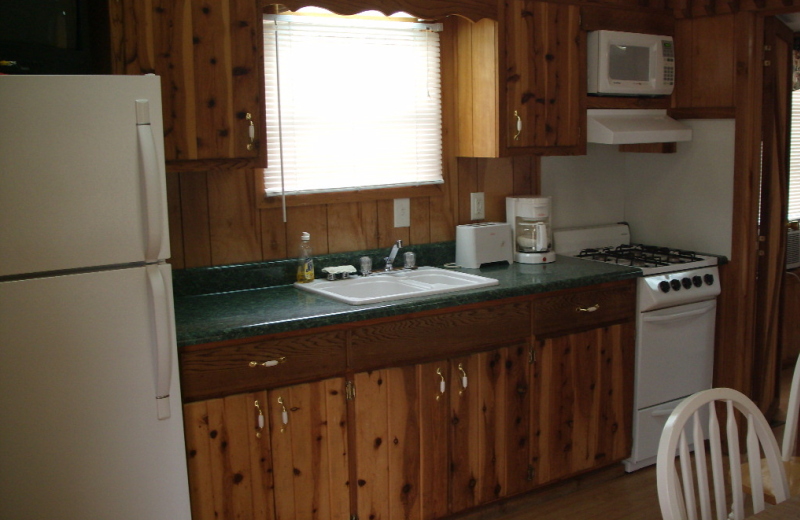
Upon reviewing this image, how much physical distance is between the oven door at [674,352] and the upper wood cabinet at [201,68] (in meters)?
1.84

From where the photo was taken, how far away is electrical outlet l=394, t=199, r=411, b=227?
350 centimetres

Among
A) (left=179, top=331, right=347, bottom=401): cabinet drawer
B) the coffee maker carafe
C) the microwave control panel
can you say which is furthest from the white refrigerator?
the microwave control panel

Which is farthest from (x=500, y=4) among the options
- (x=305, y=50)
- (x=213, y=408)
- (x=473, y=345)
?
(x=213, y=408)

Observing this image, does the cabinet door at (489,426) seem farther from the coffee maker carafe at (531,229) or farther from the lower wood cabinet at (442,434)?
the coffee maker carafe at (531,229)

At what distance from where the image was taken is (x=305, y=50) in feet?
10.4

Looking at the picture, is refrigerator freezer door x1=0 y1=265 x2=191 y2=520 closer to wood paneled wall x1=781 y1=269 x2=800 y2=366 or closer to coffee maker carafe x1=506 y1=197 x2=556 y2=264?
coffee maker carafe x1=506 y1=197 x2=556 y2=264

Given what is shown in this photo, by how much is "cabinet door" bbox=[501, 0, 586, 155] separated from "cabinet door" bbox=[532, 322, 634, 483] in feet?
2.86

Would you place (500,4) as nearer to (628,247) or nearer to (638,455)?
(628,247)

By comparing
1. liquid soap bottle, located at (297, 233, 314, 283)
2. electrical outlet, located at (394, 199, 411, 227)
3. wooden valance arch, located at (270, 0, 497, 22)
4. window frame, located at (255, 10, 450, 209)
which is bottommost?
liquid soap bottle, located at (297, 233, 314, 283)

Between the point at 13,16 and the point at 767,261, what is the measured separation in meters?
3.31

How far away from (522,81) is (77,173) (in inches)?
76.1

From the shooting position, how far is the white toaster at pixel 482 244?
11.5 feet

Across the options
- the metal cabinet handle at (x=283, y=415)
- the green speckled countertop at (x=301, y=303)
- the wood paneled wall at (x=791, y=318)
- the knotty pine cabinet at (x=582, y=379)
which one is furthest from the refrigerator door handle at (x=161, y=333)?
the wood paneled wall at (x=791, y=318)

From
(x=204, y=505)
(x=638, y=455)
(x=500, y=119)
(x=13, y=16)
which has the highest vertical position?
(x=13, y=16)
